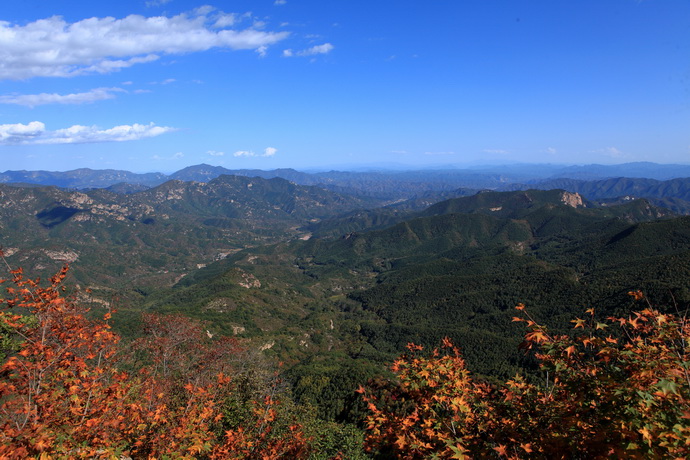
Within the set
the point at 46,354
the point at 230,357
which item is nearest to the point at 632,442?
the point at 46,354

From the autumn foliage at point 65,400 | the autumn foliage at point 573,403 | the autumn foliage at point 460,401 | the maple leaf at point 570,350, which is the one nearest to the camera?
the autumn foliage at point 573,403

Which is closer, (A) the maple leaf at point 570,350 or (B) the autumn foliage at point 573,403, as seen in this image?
(B) the autumn foliage at point 573,403

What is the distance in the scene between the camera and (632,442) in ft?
18.9

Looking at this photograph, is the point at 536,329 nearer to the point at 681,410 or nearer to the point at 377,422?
the point at 681,410

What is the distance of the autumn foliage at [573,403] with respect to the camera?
5.99 m

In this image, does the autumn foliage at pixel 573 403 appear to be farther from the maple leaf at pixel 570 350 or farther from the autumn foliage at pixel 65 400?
the autumn foliage at pixel 65 400

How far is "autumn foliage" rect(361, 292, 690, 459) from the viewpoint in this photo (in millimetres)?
5992

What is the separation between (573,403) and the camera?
7.60 meters

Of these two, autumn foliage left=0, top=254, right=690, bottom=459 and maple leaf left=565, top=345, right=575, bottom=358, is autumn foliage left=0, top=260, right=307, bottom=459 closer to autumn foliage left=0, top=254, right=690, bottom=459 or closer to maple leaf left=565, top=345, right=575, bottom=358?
autumn foliage left=0, top=254, right=690, bottom=459

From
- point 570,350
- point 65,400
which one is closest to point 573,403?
point 570,350

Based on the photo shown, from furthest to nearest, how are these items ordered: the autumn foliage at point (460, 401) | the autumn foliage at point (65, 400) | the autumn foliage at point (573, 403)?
the autumn foliage at point (65, 400) < the autumn foliage at point (460, 401) < the autumn foliage at point (573, 403)

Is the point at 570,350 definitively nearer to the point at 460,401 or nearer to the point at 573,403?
the point at 573,403

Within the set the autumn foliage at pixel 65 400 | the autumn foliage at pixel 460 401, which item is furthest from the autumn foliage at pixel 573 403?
the autumn foliage at pixel 65 400

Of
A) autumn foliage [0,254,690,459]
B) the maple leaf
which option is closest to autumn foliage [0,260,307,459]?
autumn foliage [0,254,690,459]
